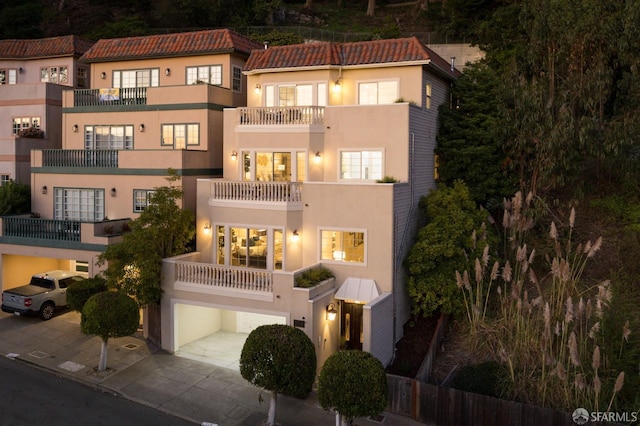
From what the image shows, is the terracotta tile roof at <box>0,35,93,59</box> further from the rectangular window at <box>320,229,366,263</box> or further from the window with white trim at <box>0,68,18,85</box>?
the rectangular window at <box>320,229,366,263</box>

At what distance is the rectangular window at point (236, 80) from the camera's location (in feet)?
89.6

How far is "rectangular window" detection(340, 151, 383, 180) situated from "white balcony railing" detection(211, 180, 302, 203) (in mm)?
2516

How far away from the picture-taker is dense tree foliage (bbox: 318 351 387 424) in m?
13.5

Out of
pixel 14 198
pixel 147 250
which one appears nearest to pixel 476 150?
pixel 147 250

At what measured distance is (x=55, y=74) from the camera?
1288 inches

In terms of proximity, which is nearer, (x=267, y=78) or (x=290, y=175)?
(x=290, y=175)

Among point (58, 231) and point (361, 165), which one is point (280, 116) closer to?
point (361, 165)

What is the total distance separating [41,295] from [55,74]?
15.9m

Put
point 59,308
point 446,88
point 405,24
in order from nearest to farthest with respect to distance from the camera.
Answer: point 59,308 → point 446,88 → point 405,24

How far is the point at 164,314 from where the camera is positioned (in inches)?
801

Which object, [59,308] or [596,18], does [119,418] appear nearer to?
[59,308]

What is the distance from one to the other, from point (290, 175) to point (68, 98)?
13.3 m

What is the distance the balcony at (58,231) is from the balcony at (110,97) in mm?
6463

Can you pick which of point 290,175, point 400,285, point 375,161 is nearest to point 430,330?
point 400,285
